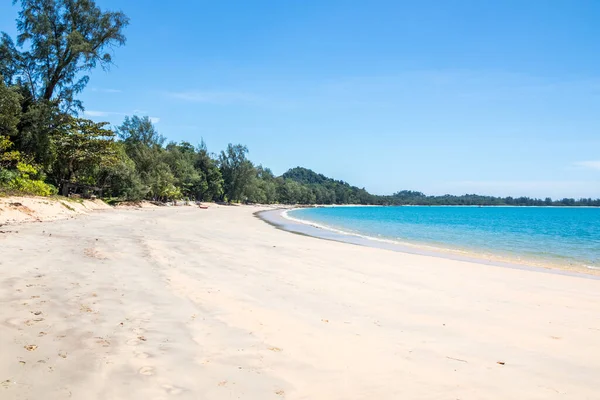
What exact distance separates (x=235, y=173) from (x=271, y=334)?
100750 millimetres

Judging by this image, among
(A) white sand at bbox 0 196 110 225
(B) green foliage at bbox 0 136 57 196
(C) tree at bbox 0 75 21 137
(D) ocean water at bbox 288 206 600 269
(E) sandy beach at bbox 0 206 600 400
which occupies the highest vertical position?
(C) tree at bbox 0 75 21 137

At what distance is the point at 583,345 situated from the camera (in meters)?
5.69

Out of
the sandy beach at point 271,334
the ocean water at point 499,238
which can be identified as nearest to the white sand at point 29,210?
the sandy beach at point 271,334

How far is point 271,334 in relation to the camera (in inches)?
209

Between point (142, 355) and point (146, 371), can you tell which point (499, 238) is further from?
point (146, 371)

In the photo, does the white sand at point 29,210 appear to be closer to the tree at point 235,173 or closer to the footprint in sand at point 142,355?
the footprint in sand at point 142,355

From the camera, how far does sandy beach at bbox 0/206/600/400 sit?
3.79 m

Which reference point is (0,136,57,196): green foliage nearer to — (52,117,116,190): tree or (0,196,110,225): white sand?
(0,196,110,225): white sand

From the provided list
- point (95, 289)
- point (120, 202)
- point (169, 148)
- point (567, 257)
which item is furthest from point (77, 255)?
point (169, 148)

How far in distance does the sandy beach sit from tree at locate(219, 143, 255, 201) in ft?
309

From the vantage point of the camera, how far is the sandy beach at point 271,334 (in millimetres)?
3793

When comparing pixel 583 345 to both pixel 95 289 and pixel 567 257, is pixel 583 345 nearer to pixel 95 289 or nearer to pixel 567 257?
pixel 95 289

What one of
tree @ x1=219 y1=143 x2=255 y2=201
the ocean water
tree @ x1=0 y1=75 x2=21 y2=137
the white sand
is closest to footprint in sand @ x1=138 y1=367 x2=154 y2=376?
the white sand

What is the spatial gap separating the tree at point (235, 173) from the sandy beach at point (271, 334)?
9405cm
